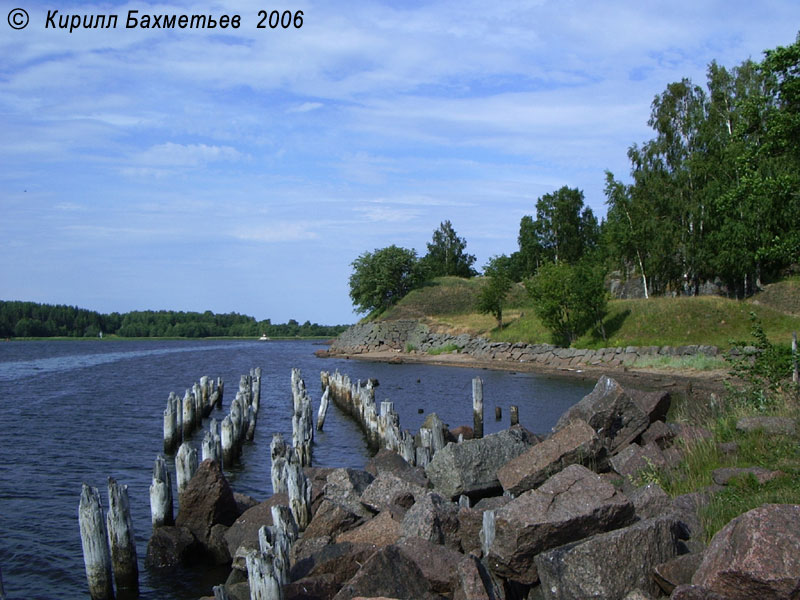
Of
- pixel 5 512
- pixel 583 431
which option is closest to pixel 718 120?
pixel 583 431

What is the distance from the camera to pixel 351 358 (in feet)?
229

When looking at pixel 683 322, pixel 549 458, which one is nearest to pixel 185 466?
pixel 549 458

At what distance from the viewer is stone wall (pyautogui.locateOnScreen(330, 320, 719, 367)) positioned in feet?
142

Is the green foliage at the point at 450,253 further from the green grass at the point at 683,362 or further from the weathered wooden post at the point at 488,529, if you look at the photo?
the weathered wooden post at the point at 488,529

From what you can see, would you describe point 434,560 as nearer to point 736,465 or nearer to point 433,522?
point 433,522

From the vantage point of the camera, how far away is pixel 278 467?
13.5 metres

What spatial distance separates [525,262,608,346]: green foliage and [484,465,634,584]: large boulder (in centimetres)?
4220

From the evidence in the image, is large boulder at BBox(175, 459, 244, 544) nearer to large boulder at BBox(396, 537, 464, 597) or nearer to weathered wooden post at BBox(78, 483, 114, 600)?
weathered wooden post at BBox(78, 483, 114, 600)

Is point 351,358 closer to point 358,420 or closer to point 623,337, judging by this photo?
point 623,337

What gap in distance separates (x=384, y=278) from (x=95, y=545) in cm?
7574

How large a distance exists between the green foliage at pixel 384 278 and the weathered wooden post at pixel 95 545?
7436 centimetres

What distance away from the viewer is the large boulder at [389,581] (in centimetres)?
710

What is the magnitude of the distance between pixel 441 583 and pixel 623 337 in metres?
41.5

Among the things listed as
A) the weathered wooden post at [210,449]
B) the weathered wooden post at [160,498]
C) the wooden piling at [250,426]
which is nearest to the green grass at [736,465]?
the weathered wooden post at [160,498]
